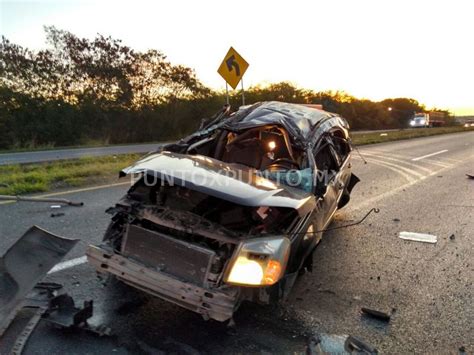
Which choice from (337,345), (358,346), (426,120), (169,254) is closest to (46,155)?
(169,254)

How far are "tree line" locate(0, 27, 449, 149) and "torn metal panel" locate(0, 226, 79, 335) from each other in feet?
65.1

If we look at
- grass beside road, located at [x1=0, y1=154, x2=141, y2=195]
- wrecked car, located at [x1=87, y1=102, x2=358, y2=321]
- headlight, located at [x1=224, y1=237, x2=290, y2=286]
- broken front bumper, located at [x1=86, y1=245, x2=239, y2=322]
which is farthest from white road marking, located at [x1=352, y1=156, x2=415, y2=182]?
broken front bumper, located at [x1=86, y1=245, x2=239, y2=322]

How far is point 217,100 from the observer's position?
30516 mm

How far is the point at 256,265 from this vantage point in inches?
114

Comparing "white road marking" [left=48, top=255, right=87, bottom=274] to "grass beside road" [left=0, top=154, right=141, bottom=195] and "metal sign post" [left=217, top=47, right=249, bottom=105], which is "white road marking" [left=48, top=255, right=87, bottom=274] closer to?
"grass beside road" [left=0, top=154, right=141, bottom=195]

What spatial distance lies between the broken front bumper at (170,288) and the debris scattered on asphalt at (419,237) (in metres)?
3.64

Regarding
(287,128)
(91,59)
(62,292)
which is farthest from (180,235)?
(91,59)

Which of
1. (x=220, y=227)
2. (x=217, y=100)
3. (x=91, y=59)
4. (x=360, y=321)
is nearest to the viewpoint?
Answer: (x=220, y=227)

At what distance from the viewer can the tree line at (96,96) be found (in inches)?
881

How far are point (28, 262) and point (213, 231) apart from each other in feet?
4.60

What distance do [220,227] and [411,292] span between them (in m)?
2.10

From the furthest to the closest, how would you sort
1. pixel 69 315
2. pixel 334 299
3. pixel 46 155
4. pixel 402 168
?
pixel 46 155, pixel 402 168, pixel 334 299, pixel 69 315

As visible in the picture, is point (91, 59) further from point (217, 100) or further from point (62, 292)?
point (62, 292)

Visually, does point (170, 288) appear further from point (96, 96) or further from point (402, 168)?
point (96, 96)
